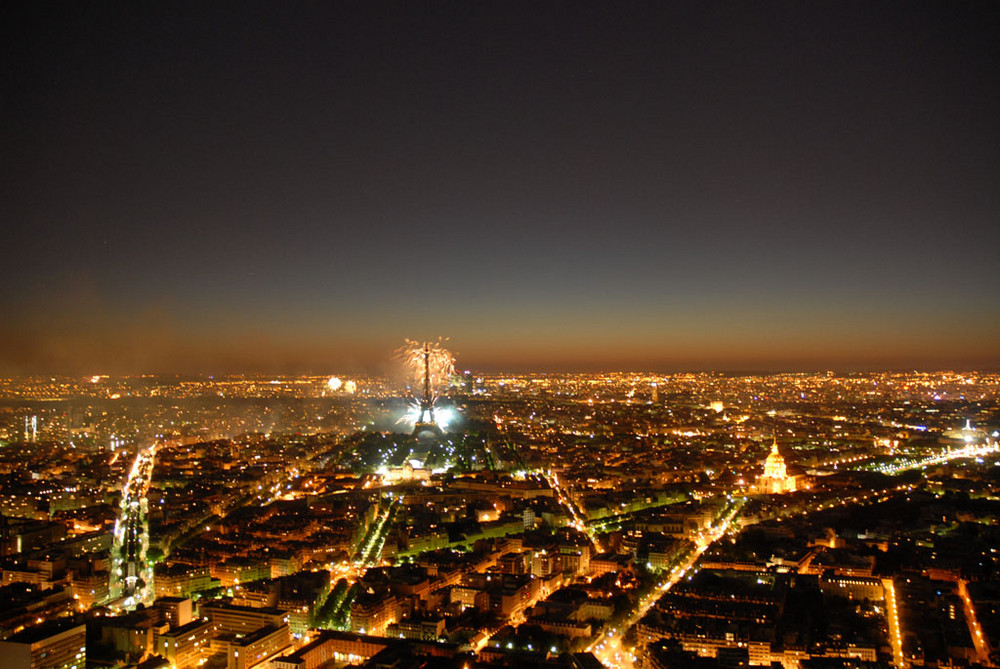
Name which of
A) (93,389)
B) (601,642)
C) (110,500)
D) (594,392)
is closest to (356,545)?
(601,642)

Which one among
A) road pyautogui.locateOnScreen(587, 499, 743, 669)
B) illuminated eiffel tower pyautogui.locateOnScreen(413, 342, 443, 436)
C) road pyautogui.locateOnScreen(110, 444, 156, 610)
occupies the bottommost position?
road pyautogui.locateOnScreen(587, 499, 743, 669)

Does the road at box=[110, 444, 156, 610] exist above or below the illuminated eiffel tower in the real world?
below

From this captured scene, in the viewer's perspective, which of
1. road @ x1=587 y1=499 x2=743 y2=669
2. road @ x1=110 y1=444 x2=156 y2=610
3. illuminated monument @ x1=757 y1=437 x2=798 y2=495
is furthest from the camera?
illuminated monument @ x1=757 y1=437 x2=798 y2=495

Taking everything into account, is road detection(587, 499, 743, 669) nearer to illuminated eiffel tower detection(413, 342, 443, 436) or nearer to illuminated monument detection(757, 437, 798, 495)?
illuminated monument detection(757, 437, 798, 495)

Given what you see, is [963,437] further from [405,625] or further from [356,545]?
[405,625]

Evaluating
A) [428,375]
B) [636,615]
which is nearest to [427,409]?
[428,375]

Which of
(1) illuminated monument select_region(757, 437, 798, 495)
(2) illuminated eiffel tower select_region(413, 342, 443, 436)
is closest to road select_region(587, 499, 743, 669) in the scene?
(1) illuminated monument select_region(757, 437, 798, 495)
